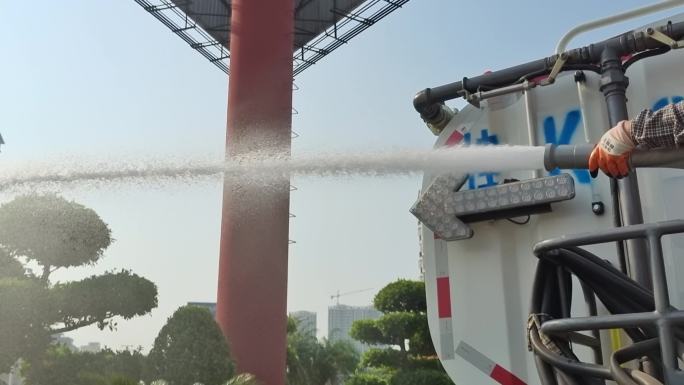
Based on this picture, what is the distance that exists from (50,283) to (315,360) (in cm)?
1727

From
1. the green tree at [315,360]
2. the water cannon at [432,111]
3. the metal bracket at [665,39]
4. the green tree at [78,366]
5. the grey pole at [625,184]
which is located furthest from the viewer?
the green tree at [315,360]

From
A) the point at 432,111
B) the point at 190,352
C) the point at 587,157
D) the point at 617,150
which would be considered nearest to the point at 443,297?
the point at 432,111

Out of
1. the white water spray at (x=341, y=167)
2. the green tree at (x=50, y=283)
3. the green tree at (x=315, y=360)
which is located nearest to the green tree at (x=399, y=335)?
the green tree at (x=315, y=360)

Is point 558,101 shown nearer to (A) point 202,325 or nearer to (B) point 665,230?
(B) point 665,230

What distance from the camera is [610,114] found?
3113mm

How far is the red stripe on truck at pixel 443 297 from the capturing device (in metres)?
3.64

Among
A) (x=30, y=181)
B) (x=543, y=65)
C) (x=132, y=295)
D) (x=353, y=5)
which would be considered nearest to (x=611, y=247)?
(x=543, y=65)

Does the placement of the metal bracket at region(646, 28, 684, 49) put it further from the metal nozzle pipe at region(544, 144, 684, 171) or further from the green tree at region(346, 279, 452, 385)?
the green tree at region(346, 279, 452, 385)

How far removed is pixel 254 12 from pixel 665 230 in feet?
48.6

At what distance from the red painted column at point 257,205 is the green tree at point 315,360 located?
13.7 m

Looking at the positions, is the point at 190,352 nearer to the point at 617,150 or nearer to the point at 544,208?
the point at 544,208

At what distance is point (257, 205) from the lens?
15.1 m

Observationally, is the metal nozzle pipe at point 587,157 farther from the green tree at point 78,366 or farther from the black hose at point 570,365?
the green tree at point 78,366

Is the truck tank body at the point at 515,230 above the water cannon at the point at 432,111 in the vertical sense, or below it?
below
